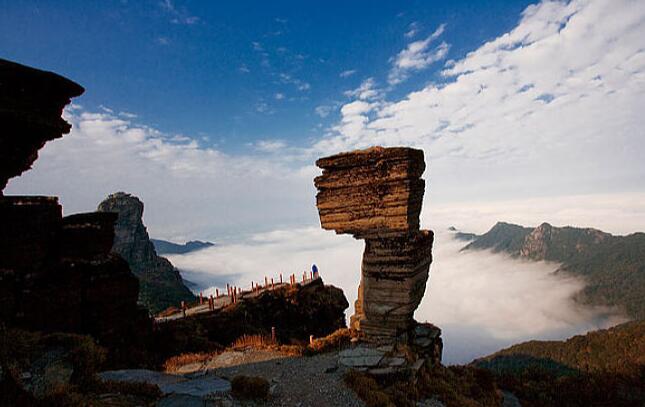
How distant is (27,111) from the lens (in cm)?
1374

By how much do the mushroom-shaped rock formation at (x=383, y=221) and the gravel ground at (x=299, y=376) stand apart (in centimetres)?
396

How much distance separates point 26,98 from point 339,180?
14458mm

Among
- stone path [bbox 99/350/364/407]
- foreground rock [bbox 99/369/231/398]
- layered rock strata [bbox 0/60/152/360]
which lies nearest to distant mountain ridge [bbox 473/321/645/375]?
stone path [bbox 99/350/364/407]

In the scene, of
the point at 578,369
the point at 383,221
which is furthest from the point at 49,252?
the point at 578,369

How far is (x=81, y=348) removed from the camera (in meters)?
9.88

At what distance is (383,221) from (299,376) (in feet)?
29.0

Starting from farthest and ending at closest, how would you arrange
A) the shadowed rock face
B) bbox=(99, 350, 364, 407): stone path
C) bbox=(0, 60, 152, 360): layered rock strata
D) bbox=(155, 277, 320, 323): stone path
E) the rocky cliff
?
the rocky cliff, bbox=(155, 277, 320, 323): stone path, bbox=(0, 60, 152, 360): layered rock strata, the shadowed rock face, bbox=(99, 350, 364, 407): stone path

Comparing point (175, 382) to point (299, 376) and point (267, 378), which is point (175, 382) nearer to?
point (267, 378)

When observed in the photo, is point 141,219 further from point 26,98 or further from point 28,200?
point 26,98

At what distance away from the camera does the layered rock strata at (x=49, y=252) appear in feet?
45.2

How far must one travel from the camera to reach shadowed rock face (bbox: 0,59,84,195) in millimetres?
13227

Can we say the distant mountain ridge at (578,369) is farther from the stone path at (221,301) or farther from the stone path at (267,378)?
the stone path at (221,301)

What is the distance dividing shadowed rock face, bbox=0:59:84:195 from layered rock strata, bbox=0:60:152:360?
1.2 inches

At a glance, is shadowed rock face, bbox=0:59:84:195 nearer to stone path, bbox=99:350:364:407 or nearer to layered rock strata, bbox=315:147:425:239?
stone path, bbox=99:350:364:407
